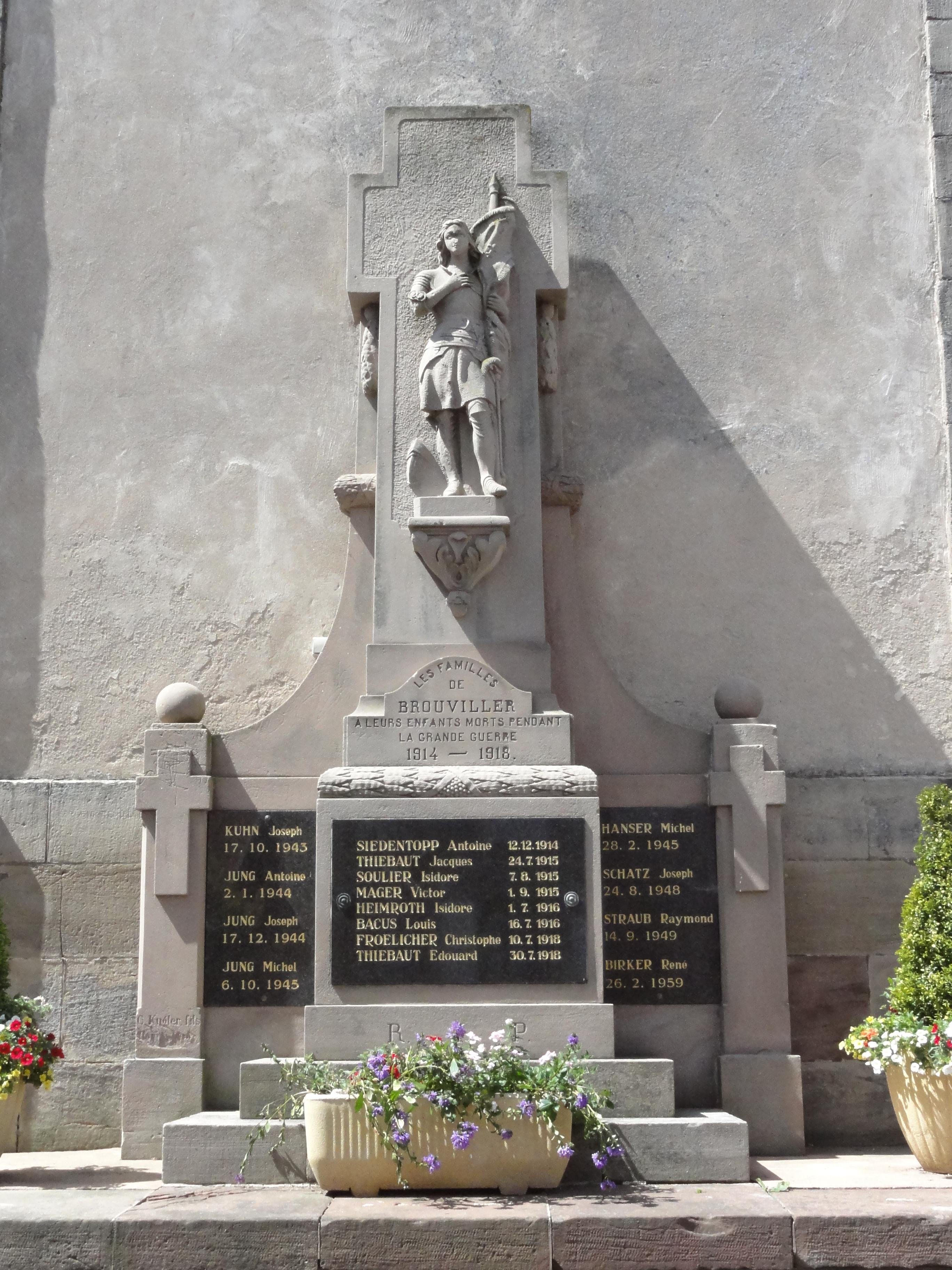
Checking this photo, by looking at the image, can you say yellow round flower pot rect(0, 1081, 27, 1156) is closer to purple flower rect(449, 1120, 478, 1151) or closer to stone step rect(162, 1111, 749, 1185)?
stone step rect(162, 1111, 749, 1185)

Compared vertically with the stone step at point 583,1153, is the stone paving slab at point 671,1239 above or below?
below

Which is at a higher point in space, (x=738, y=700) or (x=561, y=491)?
(x=561, y=491)

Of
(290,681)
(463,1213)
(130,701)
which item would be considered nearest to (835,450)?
(290,681)

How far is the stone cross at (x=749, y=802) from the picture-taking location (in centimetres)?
824

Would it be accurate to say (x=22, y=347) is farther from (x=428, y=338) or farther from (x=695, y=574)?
(x=695, y=574)

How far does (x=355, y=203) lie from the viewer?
899cm

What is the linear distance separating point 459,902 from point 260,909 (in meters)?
1.25

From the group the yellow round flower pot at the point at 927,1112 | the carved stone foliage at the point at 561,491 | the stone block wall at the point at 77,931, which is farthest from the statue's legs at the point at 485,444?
the yellow round flower pot at the point at 927,1112

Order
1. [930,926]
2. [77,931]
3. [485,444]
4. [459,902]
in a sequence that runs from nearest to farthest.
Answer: [930,926] < [459,902] < [485,444] < [77,931]

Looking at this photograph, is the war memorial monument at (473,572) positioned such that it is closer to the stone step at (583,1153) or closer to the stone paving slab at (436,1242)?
the stone step at (583,1153)

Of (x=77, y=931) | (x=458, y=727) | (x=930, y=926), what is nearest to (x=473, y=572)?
(x=458, y=727)

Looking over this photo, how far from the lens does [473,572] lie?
838 centimetres

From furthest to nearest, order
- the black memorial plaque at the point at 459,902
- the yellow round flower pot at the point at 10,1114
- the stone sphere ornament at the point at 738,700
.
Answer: the stone sphere ornament at the point at 738,700, the black memorial plaque at the point at 459,902, the yellow round flower pot at the point at 10,1114

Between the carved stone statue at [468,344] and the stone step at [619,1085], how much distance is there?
3.22m
